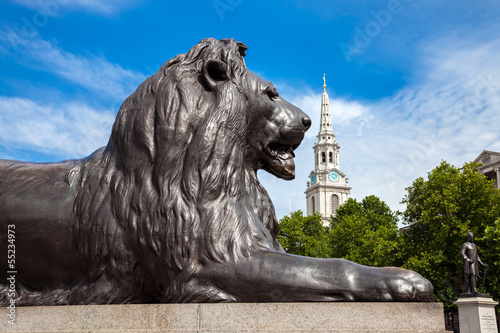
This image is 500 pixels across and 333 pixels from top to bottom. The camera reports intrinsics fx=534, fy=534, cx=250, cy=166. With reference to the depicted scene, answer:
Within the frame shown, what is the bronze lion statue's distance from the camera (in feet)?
13.0

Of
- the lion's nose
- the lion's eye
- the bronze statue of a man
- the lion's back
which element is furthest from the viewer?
the bronze statue of a man

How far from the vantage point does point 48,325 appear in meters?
3.84

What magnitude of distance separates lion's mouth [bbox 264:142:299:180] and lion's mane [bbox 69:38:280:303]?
1.61 feet

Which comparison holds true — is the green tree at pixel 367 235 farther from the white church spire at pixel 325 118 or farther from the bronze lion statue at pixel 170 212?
the white church spire at pixel 325 118

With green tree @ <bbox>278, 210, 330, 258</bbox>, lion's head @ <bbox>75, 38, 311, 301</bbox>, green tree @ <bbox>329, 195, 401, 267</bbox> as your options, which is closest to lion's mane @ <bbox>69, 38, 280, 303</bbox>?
lion's head @ <bbox>75, 38, 311, 301</bbox>

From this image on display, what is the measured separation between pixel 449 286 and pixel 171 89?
26.5m

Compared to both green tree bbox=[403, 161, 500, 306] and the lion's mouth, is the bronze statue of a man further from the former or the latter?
the lion's mouth

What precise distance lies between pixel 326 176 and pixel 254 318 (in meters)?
110

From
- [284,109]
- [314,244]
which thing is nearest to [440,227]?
[314,244]

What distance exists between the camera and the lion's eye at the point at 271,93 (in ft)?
16.9

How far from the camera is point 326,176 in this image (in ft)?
368

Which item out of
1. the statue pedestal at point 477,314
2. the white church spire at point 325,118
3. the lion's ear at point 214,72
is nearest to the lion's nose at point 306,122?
the lion's ear at point 214,72

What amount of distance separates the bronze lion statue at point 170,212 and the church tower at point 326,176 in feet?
347

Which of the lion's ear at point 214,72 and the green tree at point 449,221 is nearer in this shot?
the lion's ear at point 214,72
